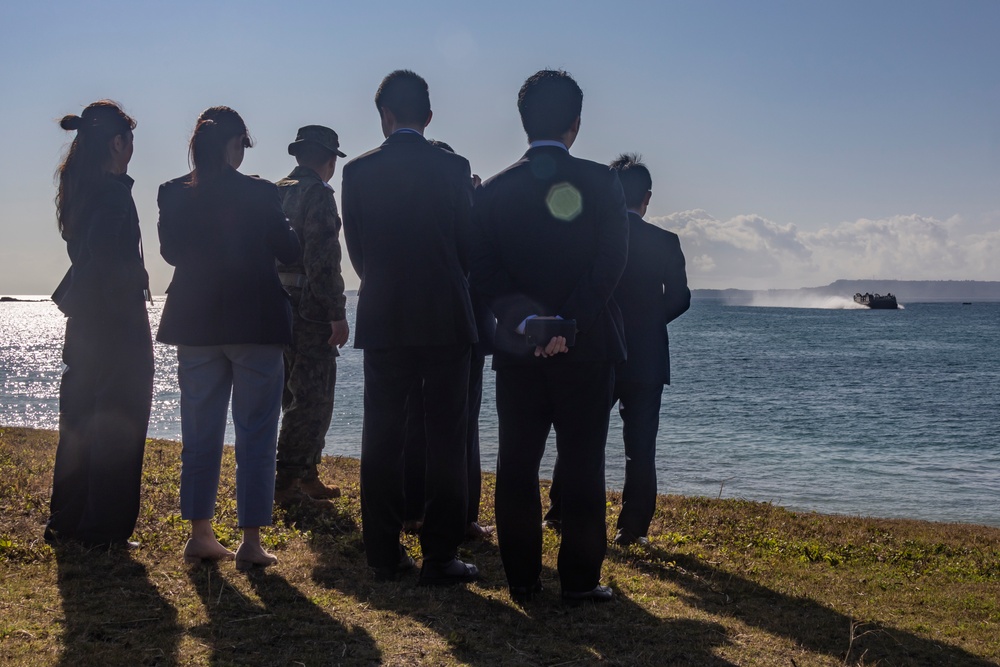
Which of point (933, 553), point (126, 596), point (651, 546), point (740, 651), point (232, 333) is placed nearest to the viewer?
point (740, 651)

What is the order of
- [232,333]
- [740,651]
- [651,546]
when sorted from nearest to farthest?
[740,651], [232,333], [651,546]

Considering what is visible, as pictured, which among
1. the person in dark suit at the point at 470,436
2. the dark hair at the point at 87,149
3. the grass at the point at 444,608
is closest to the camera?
the grass at the point at 444,608

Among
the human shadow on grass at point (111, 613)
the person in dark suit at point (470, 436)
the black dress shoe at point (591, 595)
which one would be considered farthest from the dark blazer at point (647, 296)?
the human shadow on grass at point (111, 613)

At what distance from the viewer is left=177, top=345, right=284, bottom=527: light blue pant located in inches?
180

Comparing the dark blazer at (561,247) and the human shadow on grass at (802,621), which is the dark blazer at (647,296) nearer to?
the human shadow on grass at (802,621)

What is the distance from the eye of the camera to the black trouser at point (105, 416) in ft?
15.9

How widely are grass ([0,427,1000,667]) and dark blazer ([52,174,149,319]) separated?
1.47m

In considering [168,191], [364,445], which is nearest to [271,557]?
[364,445]

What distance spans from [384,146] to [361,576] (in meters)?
2.48

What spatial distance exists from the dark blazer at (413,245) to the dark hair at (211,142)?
2.58ft

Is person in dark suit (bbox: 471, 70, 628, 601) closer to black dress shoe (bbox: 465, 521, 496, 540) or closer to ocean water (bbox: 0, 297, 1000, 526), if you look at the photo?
black dress shoe (bbox: 465, 521, 496, 540)

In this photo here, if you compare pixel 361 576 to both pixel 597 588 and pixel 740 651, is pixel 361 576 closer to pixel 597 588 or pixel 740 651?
pixel 597 588

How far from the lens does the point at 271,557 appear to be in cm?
469

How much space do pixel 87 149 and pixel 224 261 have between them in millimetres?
1212
